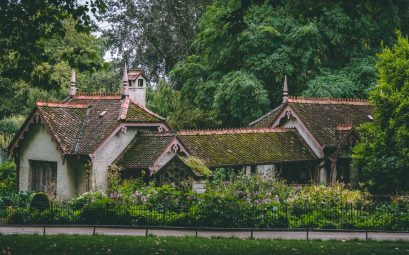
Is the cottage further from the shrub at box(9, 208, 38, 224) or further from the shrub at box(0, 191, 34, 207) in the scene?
the shrub at box(9, 208, 38, 224)

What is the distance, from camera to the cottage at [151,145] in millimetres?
37219

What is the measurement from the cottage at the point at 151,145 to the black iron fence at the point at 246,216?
5.91m

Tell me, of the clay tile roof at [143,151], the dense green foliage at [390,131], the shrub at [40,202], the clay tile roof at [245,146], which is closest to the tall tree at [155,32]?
the clay tile roof at [245,146]

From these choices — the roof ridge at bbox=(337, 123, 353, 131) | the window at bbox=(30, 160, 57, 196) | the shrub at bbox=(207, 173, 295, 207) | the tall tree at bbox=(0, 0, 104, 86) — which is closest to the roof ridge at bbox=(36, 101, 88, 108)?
the window at bbox=(30, 160, 57, 196)

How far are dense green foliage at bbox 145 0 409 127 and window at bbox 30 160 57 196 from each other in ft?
50.8

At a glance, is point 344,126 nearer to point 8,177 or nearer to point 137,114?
point 137,114

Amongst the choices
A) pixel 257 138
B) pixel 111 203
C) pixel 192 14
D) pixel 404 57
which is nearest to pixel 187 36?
pixel 192 14

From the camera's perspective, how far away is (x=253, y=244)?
23.3 m

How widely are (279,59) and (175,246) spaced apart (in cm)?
3038

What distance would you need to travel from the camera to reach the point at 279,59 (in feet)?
167

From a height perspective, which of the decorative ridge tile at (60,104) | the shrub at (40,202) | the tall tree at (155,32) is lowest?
the shrub at (40,202)

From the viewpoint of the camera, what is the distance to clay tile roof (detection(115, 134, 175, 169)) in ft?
121

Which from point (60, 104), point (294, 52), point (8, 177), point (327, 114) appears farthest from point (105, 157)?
point (294, 52)

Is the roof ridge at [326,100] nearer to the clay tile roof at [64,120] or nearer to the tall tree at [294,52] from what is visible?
the tall tree at [294,52]
